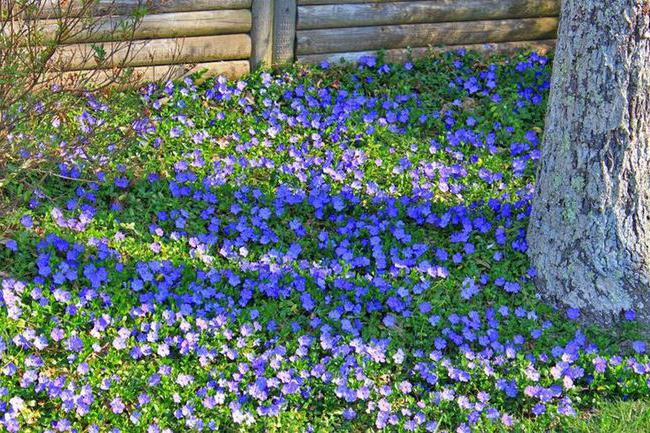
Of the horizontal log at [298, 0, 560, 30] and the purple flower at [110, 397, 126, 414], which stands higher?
the horizontal log at [298, 0, 560, 30]

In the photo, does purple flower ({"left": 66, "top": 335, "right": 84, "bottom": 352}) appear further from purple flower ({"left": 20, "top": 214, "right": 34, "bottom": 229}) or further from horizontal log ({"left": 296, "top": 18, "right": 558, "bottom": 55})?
horizontal log ({"left": 296, "top": 18, "right": 558, "bottom": 55})

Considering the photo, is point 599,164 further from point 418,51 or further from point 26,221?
point 26,221

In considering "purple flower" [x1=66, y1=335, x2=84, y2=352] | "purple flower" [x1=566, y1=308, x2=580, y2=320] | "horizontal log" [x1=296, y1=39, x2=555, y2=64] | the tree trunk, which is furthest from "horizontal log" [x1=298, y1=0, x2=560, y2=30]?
"purple flower" [x1=66, y1=335, x2=84, y2=352]

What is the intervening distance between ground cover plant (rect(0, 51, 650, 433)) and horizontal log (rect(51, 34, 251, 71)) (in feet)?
0.69

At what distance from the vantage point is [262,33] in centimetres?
668

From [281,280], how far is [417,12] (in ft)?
9.87

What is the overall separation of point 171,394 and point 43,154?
163 centimetres

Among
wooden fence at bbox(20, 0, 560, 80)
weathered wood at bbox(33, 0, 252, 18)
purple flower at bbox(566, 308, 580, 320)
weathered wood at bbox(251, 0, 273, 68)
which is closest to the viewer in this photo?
purple flower at bbox(566, 308, 580, 320)

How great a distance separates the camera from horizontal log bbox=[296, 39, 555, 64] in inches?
275

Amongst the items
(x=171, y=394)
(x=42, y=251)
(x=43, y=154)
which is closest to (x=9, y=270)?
(x=42, y=251)

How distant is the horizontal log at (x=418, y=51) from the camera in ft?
22.9

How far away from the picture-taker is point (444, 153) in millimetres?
6250

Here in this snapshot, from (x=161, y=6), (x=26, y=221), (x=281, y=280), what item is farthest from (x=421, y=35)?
(x=26, y=221)

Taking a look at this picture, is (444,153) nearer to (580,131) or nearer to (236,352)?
(580,131)
